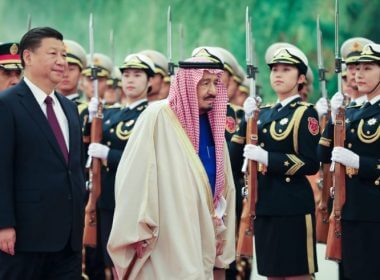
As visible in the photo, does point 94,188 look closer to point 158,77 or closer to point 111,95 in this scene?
point 158,77

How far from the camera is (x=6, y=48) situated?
23.4ft

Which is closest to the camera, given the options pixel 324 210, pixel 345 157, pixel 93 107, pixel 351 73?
pixel 345 157

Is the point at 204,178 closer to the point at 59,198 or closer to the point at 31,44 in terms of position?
the point at 59,198

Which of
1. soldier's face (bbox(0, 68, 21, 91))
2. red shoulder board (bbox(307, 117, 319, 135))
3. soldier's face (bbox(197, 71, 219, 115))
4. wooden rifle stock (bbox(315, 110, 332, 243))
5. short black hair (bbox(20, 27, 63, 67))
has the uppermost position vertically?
short black hair (bbox(20, 27, 63, 67))

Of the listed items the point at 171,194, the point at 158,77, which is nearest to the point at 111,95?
the point at 158,77

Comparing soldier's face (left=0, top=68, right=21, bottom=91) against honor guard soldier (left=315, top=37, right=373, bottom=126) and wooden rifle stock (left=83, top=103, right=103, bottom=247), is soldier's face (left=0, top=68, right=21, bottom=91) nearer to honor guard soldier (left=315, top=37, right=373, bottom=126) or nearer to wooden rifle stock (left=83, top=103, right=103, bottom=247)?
wooden rifle stock (left=83, top=103, right=103, bottom=247)

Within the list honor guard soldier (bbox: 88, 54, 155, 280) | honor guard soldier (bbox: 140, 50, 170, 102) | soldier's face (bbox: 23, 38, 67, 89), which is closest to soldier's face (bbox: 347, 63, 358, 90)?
honor guard soldier (bbox: 88, 54, 155, 280)

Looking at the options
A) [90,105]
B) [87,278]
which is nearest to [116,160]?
[90,105]

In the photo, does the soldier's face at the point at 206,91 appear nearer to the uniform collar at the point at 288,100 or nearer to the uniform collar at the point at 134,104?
the uniform collar at the point at 288,100

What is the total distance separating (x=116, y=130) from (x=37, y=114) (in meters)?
2.81

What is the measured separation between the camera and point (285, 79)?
7461mm

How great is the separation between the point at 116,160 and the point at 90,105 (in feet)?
2.21

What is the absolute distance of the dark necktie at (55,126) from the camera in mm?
5562

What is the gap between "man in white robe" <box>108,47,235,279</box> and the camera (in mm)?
5156
